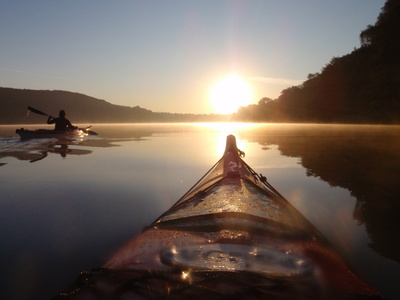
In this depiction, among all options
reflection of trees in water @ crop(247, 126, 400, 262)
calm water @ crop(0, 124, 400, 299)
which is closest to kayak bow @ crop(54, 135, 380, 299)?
calm water @ crop(0, 124, 400, 299)

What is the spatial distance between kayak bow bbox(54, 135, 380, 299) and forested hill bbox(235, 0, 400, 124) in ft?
145

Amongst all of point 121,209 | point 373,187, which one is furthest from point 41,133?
point 373,187

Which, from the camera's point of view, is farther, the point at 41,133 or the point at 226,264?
the point at 41,133

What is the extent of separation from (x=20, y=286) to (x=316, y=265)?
Answer: 11.8 ft

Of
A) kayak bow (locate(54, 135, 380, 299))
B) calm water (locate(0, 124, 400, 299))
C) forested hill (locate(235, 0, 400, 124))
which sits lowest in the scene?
calm water (locate(0, 124, 400, 299))

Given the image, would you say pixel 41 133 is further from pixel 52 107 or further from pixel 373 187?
pixel 52 107

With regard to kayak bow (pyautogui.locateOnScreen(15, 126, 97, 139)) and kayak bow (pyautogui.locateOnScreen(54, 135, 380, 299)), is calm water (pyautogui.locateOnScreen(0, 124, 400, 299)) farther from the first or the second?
kayak bow (pyautogui.locateOnScreen(15, 126, 97, 139))

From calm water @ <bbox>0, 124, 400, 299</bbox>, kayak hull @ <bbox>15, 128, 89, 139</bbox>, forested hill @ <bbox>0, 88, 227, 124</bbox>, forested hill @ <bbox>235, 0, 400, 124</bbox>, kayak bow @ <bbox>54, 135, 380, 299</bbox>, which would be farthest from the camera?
forested hill @ <bbox>0, 88, 227, 124</bbox>

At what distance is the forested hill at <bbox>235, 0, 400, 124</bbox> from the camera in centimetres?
3847

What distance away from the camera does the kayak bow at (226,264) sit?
7.33 feet

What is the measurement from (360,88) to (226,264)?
65.3 metres

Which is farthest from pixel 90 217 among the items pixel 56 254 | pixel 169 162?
pixel 169 162

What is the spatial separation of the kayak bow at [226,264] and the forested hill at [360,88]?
145 ft

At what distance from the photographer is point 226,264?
2574 mm
